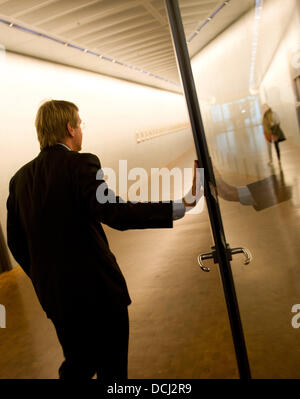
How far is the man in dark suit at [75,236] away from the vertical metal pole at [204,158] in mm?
202

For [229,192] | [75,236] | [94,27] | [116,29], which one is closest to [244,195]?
[229,192]

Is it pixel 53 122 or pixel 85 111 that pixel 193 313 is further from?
pixel 85 111

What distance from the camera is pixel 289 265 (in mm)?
3795

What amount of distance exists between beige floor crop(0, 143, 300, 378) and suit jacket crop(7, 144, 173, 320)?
47.2 inches

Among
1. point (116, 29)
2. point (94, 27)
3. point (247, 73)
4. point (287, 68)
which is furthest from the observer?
point (247, 73)

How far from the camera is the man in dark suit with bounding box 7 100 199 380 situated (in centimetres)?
162

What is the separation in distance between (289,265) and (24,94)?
5411 millimetres

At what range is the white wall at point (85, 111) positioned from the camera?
608 centimetres

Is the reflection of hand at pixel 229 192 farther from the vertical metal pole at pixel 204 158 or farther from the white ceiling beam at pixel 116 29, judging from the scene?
the white ceiling beam at pixel 116 29

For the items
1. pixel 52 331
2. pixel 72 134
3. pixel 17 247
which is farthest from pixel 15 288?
pixel 72 134

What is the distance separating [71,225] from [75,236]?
0.19 feet

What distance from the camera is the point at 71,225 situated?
1.69 meters

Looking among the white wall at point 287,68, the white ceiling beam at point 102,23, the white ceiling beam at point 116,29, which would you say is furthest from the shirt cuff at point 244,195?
the white ceiling beam at point 116,29

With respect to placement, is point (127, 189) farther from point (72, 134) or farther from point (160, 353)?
point (72, 134)
